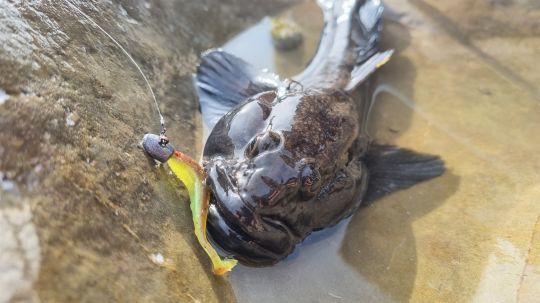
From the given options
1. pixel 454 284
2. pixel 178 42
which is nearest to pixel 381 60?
pixel 178 42

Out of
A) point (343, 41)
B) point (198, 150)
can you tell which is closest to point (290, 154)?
point (198, 150)

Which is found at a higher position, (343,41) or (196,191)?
(196,191)

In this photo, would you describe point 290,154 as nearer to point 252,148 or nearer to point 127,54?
point 252,148

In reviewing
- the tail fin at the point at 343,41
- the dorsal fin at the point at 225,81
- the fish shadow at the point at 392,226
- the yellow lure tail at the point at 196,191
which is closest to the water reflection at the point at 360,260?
the fish shadow at the point at 392,226

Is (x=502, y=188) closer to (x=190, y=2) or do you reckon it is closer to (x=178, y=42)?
(x=178, y=42)

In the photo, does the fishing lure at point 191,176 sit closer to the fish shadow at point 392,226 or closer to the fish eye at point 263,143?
the fish eye at point 263,143

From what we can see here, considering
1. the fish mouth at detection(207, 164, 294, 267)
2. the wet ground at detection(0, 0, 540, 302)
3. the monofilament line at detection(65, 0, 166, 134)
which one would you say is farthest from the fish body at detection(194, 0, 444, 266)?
the monofilament line at detection(65, 0, 166, 134)
